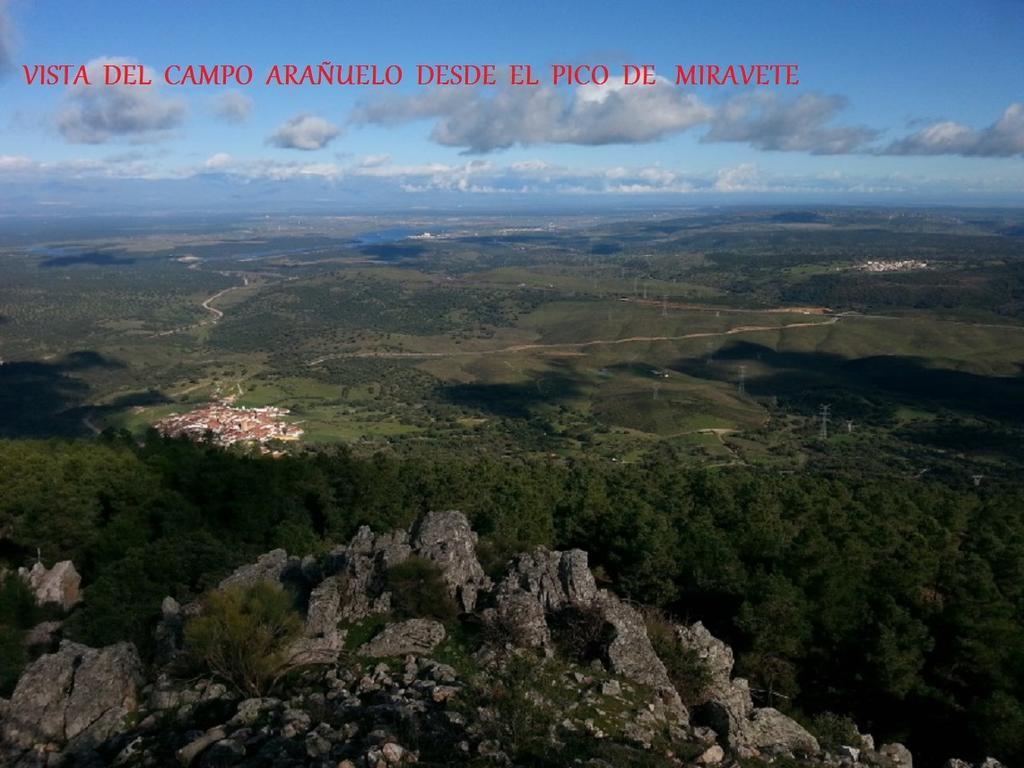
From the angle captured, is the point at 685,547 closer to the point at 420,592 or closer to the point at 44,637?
the point at 420,592

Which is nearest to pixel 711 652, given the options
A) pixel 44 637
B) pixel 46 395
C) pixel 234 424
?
pixel 44 637

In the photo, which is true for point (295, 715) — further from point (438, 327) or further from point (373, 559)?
point (438, 327)

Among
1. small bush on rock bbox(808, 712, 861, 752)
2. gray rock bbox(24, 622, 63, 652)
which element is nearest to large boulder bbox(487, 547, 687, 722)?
small bush on rock bbox(808, 712, 861, 752)

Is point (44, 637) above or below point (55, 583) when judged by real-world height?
above

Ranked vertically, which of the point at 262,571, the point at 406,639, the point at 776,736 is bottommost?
the point at 776,736

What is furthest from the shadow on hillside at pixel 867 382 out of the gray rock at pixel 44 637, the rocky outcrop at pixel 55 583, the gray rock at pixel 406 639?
the gray rock at pixel 44 637

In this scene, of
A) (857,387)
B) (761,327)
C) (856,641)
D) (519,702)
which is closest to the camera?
(519,702)

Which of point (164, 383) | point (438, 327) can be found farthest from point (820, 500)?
point (438, 327)

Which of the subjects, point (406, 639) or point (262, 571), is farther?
point (262, 571)
